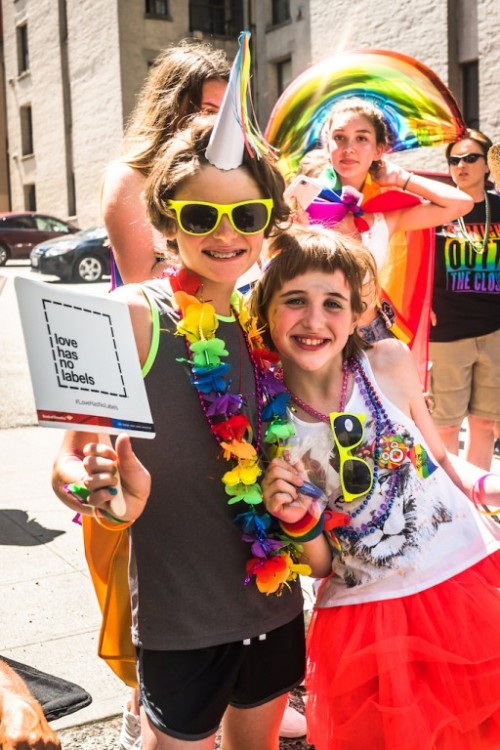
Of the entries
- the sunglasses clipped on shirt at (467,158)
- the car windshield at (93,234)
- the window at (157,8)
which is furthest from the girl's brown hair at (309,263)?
the window at (157,8)

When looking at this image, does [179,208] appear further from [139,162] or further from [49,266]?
[49,266]

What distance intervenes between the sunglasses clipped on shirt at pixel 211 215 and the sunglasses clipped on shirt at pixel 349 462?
469mm

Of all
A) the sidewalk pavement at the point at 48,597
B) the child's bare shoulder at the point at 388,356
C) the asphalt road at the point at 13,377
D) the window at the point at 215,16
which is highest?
the window at the point at 215,16

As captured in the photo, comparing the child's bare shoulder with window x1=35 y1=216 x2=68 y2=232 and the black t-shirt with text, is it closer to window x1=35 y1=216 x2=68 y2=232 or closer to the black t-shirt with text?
the black t-shirt with text

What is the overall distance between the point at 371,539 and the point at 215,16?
26.8m

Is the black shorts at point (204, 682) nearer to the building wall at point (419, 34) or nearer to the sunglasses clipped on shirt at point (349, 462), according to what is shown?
the sunglasses clipped on shirt at point (349, 462)

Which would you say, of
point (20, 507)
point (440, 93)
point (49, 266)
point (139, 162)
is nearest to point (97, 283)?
point (49, 266)

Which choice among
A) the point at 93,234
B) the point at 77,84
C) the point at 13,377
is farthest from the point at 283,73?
the point at 13,377

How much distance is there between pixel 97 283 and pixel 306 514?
16.7 m

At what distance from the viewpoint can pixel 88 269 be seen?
720 inches

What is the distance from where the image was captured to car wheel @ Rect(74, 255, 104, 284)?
59.6ft

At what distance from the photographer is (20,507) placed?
4949 mm

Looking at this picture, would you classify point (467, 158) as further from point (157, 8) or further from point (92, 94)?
point (92, 94)

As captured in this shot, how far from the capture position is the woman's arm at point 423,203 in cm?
353
